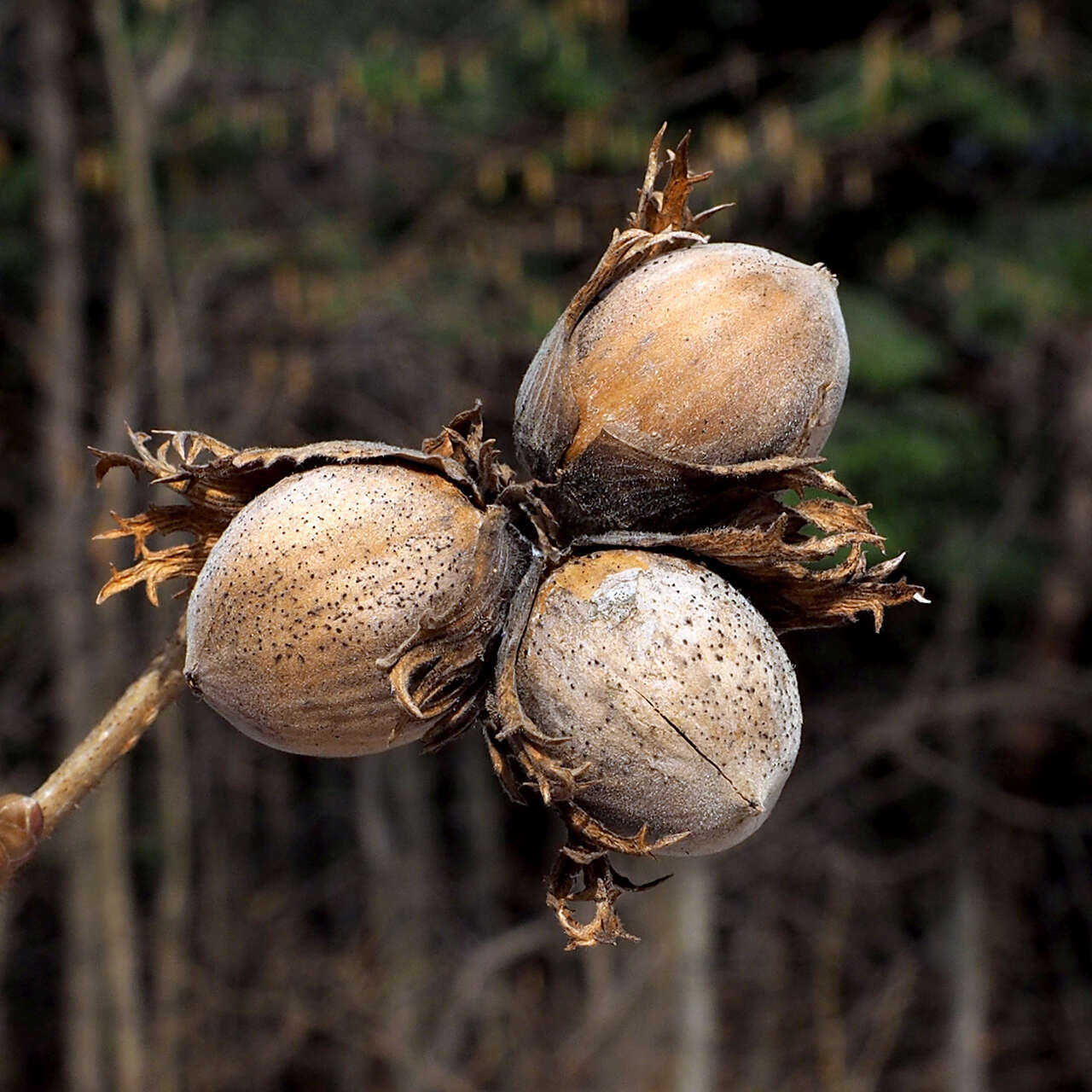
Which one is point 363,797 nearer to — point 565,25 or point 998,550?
point 998,550

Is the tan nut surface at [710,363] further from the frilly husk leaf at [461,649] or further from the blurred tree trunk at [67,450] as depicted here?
the blurred tree trunk at [67,450]

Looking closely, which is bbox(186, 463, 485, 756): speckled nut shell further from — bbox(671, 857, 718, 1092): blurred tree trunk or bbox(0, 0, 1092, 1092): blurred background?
bbox(671, 857, 718, 1092): blurred tree trunk

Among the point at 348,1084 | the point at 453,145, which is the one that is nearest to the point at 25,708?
the point at 348,1084

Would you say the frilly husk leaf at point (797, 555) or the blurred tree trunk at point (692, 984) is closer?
the frilly husk leaf at point (797, 555)

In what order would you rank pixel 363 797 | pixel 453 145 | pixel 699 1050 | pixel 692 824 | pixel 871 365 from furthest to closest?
pixel 363 797 → pixel 453 145 → pixel 699 1050 → pixel 871 365 → pixel 692 824

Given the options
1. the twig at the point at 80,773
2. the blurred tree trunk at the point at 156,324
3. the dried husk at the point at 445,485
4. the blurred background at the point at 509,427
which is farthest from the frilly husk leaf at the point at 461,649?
the blurred tree trunk at the point at 156,324
